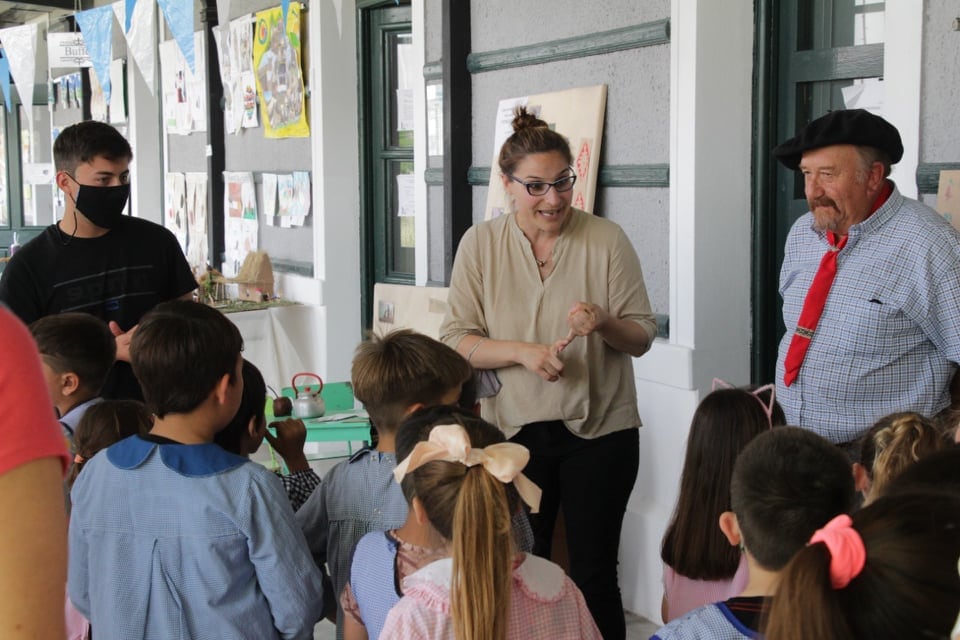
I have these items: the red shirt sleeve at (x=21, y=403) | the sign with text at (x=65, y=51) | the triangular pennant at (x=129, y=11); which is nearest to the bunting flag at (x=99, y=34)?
the triangular pennant at (x=129, y=11)

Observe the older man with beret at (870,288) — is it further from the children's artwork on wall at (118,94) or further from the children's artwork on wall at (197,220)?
the children's artwork on wall at (118,94)

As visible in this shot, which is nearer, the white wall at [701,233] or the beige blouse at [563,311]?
the beige blouse at [563,311]

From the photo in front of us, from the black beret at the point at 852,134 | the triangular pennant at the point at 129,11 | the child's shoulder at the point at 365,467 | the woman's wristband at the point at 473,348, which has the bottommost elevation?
the child's shoulder at the point at 365,467

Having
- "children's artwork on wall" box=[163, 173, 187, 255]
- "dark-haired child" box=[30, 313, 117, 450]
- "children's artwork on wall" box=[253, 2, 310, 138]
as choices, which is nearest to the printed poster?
"dark-haired child" box=[30, 313, 117, 450]

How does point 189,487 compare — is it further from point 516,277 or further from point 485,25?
point 485,25

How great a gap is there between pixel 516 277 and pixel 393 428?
2.35ft

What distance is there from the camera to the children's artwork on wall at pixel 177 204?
8203 millimetres

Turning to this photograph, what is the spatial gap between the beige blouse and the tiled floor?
111 centimetres

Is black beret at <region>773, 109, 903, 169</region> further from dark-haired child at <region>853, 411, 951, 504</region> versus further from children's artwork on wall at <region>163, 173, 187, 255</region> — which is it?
children's artwork on wall at <region>163, 173, 187, 255</region>

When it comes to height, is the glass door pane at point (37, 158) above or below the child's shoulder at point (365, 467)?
above

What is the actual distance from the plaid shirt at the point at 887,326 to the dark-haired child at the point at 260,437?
1.11 metres

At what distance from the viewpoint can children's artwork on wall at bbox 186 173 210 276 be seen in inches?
304

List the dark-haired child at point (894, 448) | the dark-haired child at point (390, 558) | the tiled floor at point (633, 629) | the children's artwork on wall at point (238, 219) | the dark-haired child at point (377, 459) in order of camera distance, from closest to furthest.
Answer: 1. the dark-haired child at point (390, 558)
2. the dark-haired child at point (894, 448)
3. the dark-haired child at point (377, 459)
4. the tiled floor at point (633, 629)
5. the children's artwork on wall at point (238, 219)

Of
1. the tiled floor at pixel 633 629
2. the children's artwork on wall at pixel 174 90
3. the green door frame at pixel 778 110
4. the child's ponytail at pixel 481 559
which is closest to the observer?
the child's ponytail at pixel 481 559
